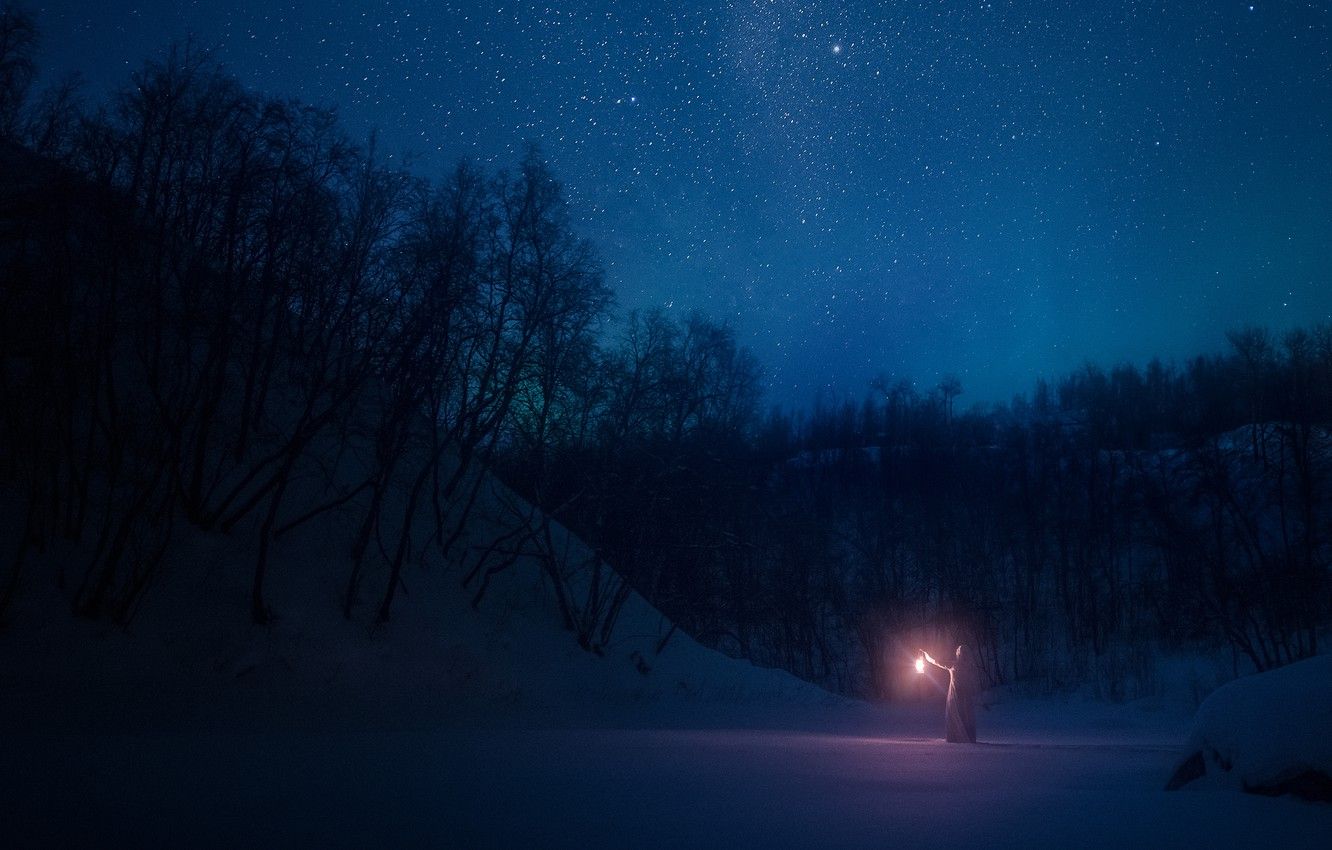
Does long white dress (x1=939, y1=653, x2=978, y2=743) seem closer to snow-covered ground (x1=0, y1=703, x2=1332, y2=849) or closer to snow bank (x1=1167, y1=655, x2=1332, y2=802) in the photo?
snow-covered ground (x1=0, y1=703, x2=1332, y2=849)

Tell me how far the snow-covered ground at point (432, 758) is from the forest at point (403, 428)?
0.81m

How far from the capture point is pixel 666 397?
25172 mm

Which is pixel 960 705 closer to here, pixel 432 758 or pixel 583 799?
pixel 432 758

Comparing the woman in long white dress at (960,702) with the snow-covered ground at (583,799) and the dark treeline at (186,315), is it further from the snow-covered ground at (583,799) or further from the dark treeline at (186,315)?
the dark treeline at (186,315)

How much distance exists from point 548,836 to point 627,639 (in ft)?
67.3

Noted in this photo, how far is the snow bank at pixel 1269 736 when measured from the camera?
18.6 ft

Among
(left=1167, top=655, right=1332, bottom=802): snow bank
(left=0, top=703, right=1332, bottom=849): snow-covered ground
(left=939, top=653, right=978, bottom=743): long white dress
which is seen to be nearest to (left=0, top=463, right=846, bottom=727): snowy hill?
(left=0, top=703, right=1332, bottom=849): snow-covered ground

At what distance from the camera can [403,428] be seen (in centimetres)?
1712

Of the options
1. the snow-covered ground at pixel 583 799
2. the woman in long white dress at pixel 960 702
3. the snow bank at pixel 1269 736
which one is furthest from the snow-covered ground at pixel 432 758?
the woman in long white dress at pixel 960 702

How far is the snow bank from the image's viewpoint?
18.6 feet

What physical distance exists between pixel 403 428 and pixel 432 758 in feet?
32.8

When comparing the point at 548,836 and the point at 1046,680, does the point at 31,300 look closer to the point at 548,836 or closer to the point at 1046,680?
the point at 548,836

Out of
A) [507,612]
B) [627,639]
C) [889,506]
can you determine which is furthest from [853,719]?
[889,506]

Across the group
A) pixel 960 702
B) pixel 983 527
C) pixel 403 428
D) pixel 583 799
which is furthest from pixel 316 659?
pixel 983 527
